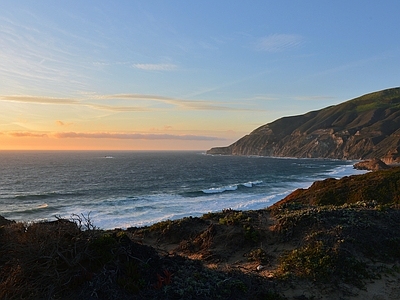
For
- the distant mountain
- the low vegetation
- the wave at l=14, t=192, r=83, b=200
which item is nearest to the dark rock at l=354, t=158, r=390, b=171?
the distant mountain

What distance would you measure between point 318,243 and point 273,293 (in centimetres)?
325

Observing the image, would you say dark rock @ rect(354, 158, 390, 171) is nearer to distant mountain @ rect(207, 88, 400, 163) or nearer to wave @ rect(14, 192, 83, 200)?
distant mountain @ rect(207, 88, 400, 163)

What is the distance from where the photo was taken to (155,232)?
15.3m

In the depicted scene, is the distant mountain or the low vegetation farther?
the distant mountain

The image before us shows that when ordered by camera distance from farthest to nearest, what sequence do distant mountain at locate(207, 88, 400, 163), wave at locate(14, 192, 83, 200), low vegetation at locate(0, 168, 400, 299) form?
distant mountain at locate(207, 88, 400, 163)
wave at locate(14, 192, 83, 200)
low vegetation at locate(0, 168, 400, 299)

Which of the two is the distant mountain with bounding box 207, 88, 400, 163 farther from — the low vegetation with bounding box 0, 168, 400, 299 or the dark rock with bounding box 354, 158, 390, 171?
the low vegetation with bounding box 0, 168, 400, 299

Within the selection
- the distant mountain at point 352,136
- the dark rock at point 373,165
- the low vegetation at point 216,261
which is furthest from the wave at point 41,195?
the distant mountain at point 352,136

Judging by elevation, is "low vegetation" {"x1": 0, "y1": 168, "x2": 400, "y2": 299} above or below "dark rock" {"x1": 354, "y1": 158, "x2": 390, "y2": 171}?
above

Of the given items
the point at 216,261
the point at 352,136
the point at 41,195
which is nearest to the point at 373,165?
the point at 352,136

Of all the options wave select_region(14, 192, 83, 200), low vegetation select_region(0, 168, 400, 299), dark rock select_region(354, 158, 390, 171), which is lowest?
dark rock select_region(354, 158, 390, 171)

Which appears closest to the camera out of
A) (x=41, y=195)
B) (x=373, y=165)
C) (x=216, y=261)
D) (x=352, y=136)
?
(x=216, y=261)

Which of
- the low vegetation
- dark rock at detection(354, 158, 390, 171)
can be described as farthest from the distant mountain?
the low vegetation

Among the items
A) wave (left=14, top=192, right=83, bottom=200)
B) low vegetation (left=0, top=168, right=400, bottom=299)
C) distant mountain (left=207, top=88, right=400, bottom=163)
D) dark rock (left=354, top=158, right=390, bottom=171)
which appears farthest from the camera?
distant mountain (left=207, top=88, right=400, bottom=163)

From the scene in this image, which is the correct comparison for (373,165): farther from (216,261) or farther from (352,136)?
(216,261)
